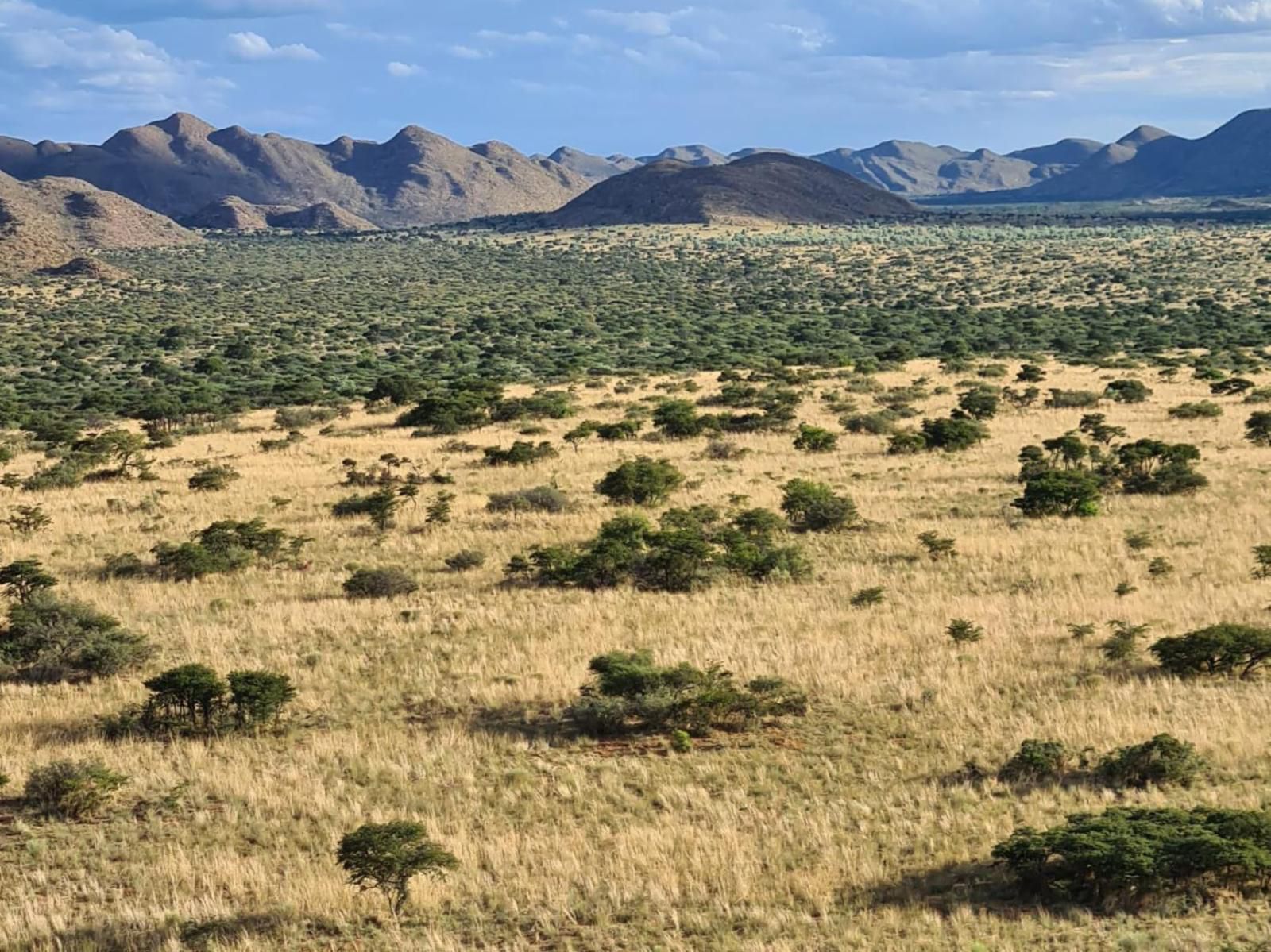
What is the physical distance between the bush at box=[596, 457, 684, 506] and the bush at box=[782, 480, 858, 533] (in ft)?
9.39

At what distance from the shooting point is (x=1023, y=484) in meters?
27.7

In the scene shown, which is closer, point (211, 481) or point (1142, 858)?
point (1142, 858)

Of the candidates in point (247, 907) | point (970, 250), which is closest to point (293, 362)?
point (247, 907)

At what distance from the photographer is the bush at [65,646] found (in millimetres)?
16062

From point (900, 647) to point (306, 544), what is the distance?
12209 millimetres

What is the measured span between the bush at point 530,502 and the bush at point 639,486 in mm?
1068

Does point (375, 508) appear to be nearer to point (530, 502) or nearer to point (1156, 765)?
point (530, 502)

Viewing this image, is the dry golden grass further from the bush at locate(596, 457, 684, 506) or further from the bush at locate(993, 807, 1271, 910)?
the bush at locate(596, 457, 684, 506)

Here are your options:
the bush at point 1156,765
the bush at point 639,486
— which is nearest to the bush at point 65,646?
the bush at point 639,486

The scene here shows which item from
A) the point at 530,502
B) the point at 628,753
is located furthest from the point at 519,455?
the point at 628,753

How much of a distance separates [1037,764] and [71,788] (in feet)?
30.2

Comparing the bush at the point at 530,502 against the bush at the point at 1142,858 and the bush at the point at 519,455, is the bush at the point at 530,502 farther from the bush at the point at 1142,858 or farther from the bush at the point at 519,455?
the bush at the point at 1142,858

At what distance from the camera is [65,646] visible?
16.5m

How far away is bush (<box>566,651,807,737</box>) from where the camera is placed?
45.1 feet
